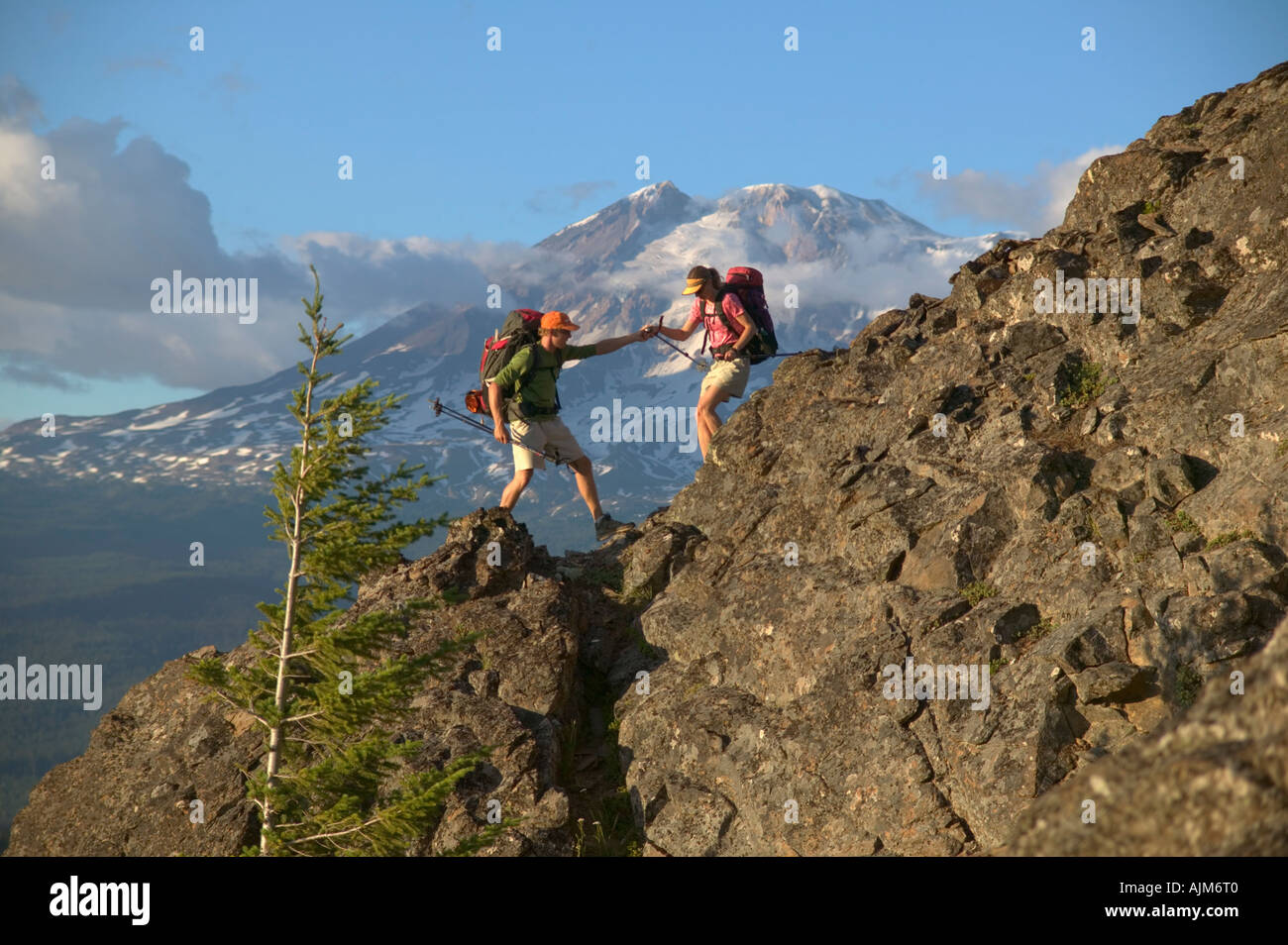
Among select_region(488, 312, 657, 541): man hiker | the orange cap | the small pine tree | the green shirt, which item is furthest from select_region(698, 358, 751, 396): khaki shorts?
the small pine tree

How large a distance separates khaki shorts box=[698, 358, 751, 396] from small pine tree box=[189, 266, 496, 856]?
21.6 feet

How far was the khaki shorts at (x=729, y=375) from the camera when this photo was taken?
20266mm

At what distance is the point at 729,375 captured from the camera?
66.4 ft

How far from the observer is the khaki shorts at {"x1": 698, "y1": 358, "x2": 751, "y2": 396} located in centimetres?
2027

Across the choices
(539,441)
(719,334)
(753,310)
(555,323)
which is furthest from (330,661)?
(753,310)

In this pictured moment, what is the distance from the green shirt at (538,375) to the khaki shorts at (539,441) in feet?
0.82

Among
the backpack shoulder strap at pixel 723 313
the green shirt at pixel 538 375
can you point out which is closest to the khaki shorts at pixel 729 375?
the backpack shoulder strap at pixel 723 313

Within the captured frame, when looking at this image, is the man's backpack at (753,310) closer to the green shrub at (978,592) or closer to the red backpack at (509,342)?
the red backpack at (509,342)

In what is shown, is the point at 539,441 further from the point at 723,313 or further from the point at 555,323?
the point at 723,313

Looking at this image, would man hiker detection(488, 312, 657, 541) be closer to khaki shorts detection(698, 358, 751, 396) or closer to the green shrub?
khaki shorts detection(698, 358, 751, 396)
